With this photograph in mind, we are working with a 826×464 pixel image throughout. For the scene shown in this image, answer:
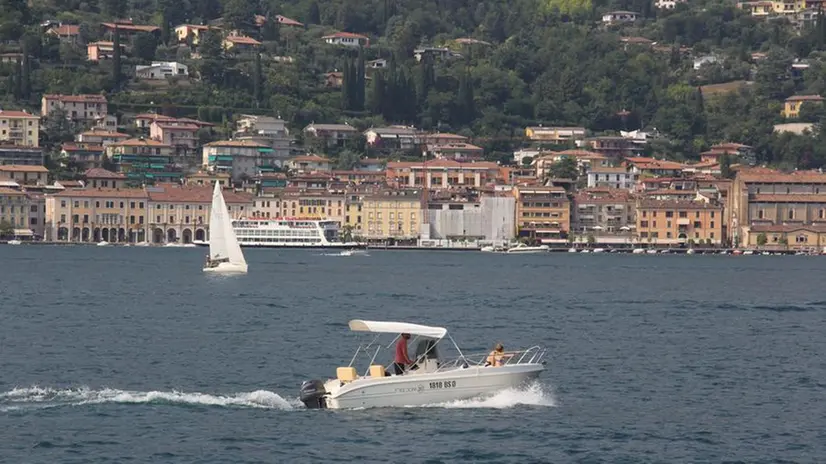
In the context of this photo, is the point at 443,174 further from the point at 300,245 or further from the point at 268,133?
the point at 300,245

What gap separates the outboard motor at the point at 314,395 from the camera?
29.2 meters

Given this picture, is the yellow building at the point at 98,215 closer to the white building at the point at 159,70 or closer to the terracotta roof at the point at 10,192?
the terracotta roof at the point at 10,192

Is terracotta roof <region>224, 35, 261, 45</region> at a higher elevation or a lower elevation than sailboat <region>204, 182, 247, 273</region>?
higher

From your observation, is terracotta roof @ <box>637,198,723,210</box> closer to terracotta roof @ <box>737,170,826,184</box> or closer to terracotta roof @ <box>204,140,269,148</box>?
terracotta roof @ <box>737,170,826,184</box>

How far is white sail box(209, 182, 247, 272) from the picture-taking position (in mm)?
80062

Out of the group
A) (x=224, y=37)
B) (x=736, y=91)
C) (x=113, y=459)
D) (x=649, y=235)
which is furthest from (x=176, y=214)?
(x=113, y=459)

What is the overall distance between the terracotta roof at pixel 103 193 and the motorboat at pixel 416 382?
104642mm

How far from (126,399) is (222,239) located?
50332mm

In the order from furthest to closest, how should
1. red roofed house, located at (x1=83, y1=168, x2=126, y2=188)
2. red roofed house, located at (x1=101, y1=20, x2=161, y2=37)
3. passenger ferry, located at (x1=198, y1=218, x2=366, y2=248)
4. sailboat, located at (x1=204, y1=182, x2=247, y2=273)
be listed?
red roofed house, located at (x1=101, y1=20, x2=161, y2=37), red roofed house, located at (x1=83, y1=168, x2=126, y2=188), passenger ferry, located at (x1=198, y1=218, x2=366, y2=248), sailboat, located at (x1=204, y1=182, x2=247, y2=273)

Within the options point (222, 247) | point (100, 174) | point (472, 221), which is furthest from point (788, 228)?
point (222, 247)

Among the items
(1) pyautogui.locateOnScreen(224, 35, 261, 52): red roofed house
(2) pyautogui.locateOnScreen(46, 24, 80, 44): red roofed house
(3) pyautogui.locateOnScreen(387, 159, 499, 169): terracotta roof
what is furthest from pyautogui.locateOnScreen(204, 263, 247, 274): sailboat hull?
(1) pyautogui.locateOnScreen(224, 35, 261, 52): red roofed house

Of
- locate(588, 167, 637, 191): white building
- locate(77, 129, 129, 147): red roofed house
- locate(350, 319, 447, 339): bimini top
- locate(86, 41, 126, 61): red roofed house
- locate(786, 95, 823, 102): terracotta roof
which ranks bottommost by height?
locate(588, 167, 637, 191): white building

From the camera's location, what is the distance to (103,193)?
438 ft

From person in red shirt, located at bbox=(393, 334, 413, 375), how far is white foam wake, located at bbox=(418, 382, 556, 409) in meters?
0.73
